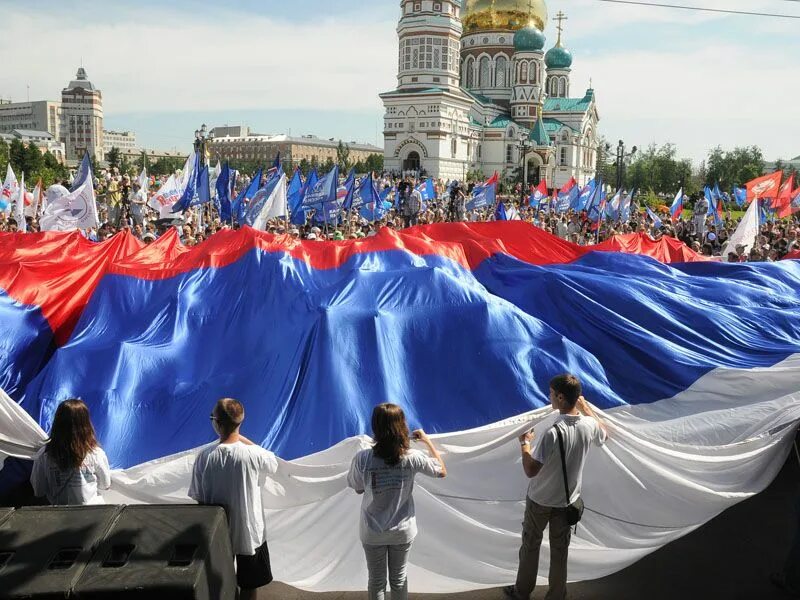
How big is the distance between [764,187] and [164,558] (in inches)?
702

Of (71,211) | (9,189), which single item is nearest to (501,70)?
(9,189)

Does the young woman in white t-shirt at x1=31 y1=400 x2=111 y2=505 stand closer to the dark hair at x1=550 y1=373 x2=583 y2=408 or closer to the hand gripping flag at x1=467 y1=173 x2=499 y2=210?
the dark hair at x1=550 y1=373 x2=583 y2=408

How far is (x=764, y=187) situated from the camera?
1777 cm

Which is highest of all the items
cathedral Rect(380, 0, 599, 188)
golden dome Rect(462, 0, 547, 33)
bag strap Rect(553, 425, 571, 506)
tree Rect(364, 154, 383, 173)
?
golden dome Rect(462, 0, 547, 33)

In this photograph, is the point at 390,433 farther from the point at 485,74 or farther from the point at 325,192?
the point at 485,74

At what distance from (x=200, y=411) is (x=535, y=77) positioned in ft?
256

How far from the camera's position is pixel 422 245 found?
7.95 meters

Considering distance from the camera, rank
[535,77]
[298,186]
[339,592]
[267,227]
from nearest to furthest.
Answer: [339,592] < [267,227] < [298,186] < [535,77]

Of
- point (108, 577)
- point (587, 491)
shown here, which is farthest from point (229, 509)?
point (587, 491)

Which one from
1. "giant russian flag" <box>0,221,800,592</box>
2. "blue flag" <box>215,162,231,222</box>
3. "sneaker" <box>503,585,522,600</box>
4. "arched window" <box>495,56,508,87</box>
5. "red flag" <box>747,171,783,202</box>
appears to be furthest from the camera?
"arched window" <box>495,56,508,87</box>

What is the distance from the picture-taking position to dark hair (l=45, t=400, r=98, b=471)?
405 centimetres

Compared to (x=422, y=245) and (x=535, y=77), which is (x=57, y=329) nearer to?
(x=422, y=245)

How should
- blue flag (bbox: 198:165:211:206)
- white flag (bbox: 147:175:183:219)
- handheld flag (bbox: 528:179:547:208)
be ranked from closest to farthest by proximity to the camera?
1. blue flag (bbox: 198:165:211:206)
2. white flag (bbox: 147:175:183:219)
3. handheld flag (bbox: 528:179:547:208)

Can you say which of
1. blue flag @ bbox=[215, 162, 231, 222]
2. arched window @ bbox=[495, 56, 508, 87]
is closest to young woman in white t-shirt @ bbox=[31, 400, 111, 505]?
blue flag @ bbox=[215, 162, 231, 222]
